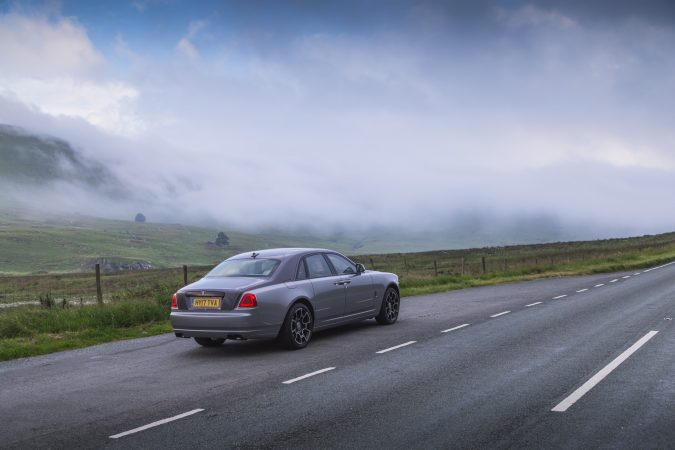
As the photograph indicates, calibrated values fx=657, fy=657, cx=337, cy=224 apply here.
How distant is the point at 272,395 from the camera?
741cm

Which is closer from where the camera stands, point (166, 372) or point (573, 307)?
point (166, 372)

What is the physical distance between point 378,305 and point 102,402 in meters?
6.89

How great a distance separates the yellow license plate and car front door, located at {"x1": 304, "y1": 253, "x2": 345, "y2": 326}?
67.7 inches

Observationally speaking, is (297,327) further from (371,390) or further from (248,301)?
(371,390)

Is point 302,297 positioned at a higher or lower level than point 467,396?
higher

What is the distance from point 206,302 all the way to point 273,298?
1.08m

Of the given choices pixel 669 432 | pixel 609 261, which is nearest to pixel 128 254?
pixel 609 261

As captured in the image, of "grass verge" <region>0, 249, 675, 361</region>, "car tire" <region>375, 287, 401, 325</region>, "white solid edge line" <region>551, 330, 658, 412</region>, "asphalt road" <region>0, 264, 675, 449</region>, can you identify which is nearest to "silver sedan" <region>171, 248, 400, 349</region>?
"asphalt road" <region>0, 264, 675, 449</region>

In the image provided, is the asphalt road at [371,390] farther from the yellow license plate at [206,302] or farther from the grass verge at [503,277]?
the grass verge at [503,277]

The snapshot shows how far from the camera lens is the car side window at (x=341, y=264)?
12422mm

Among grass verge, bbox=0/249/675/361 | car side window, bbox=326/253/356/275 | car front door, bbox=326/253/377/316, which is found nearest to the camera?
grass verge, bbox=0/249/675/361

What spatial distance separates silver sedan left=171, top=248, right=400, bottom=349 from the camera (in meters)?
10.2

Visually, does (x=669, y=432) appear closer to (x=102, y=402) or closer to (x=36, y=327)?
(x=102, y=402)

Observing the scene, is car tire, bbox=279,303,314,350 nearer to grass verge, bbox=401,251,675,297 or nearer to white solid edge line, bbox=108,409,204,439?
white solid edge line, bbox=108,409,204,439
